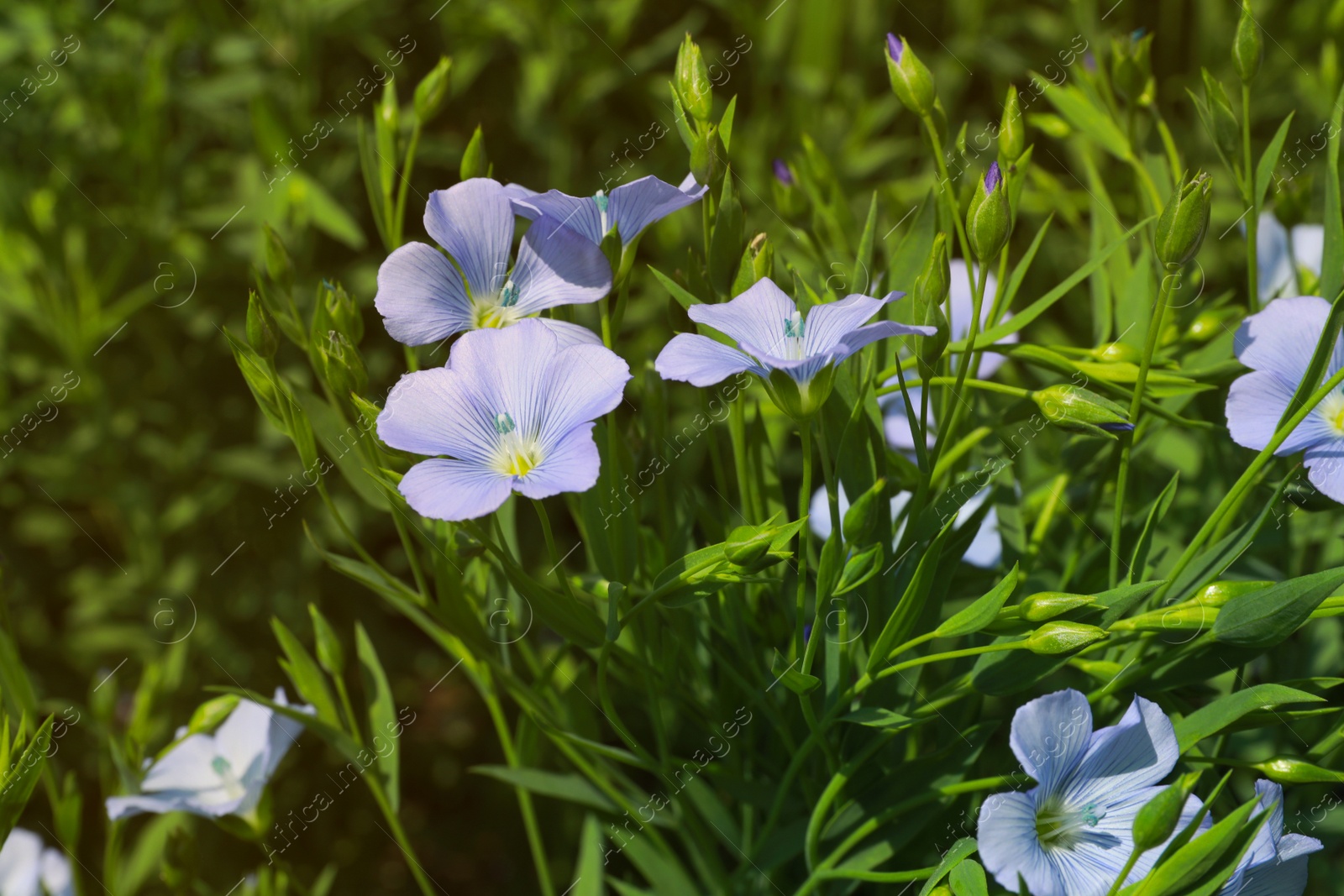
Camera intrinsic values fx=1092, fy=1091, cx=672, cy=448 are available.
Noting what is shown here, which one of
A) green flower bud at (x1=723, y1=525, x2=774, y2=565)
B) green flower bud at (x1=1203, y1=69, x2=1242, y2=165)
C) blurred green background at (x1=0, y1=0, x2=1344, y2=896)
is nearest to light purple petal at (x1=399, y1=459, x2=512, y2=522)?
green flower bud at (x1=723, y1=525, x2=774, y2=565)

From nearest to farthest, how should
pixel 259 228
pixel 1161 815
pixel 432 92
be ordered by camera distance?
pixel 1161 815 → pixel 432 92 → pixel 259 228

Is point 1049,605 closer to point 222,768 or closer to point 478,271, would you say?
point 478,271

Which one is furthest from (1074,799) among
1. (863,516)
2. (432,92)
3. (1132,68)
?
(432,92)

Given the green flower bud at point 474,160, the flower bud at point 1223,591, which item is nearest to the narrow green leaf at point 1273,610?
the flower bud at point 1223,591

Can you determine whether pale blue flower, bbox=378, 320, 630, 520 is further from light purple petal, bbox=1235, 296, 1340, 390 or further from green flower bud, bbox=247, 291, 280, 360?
light purple petal, bbox=1235, 296, 1340, 390

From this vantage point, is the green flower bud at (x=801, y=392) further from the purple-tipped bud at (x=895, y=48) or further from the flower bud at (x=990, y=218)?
the purple-tipped bud at (x=895, y=48)
